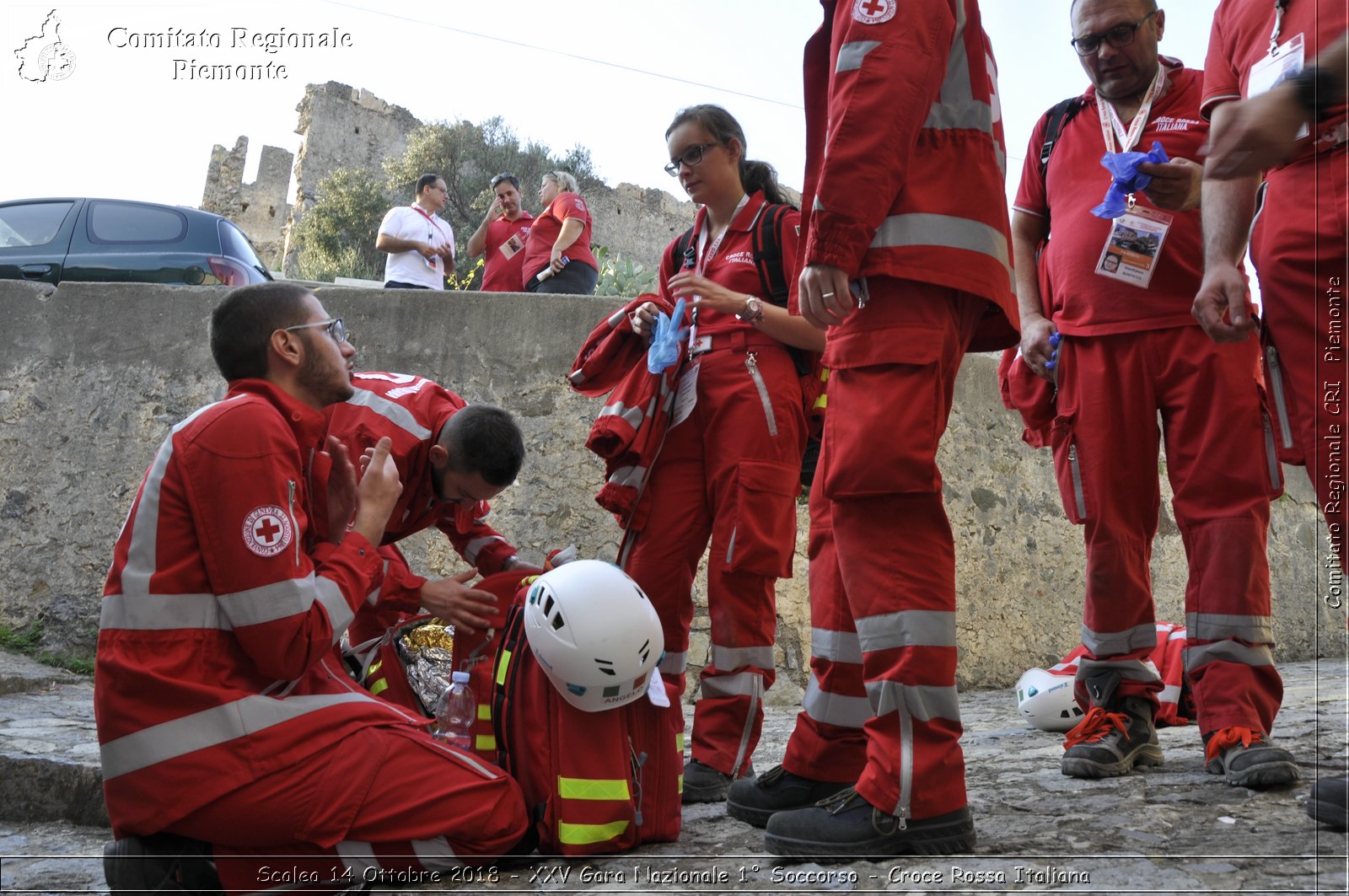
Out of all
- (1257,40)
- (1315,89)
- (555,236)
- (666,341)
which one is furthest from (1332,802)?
(555,236)

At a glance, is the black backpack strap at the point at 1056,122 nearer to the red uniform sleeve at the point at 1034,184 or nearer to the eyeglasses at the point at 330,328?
the red uniform sleeve at the point at 1034,184

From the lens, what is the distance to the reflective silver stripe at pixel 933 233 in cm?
225

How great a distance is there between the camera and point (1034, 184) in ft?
11.0

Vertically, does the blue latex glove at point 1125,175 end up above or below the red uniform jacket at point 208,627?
above

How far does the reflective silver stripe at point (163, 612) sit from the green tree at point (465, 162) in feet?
77.7

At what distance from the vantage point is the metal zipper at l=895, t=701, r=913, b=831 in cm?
206

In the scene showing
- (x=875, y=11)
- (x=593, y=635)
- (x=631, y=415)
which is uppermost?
(x=875, y=11)

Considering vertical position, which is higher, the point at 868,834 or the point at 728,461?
the point at 728,461

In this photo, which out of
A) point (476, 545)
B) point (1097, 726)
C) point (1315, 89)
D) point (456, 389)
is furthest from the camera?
point (456, 389)

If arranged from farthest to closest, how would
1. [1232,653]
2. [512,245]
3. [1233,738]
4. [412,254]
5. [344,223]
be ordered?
[344,223], [512,245], [412,254], [1232,653], [1233,738]

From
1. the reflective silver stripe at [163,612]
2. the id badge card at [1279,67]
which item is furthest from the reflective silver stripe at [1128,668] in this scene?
the reflective silver stripe at [163,612]

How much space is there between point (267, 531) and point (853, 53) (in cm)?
154

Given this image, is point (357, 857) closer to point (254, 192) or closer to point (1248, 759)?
point (1248, 759)

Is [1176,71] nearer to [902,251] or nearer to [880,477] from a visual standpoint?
[902,251]
